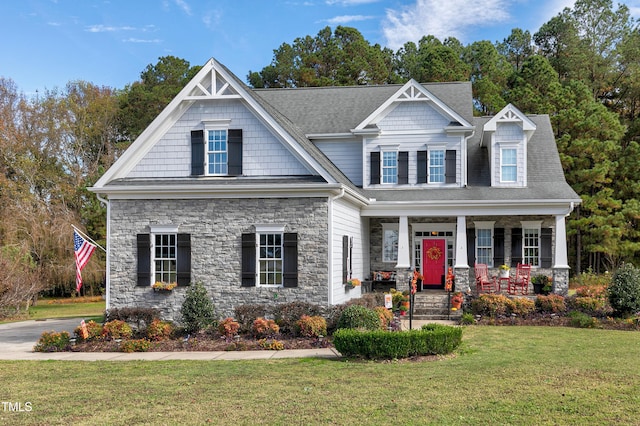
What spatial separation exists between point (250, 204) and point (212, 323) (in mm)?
3415

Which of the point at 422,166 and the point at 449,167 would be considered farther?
the point at 422,166

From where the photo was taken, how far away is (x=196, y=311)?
16.4m

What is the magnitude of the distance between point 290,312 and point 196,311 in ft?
8.01

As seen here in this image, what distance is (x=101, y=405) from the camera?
9.30 meters

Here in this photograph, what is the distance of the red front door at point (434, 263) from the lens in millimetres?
→ 24391

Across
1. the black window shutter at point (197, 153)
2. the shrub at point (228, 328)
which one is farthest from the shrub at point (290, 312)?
the black window shutter at point (197, 153)

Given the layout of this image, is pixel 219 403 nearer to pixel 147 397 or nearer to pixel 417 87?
pixel 147 397

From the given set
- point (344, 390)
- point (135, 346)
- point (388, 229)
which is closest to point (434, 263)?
point (388, 229)

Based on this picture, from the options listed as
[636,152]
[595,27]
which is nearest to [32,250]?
[636,152]

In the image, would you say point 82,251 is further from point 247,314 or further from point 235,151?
point 247,314

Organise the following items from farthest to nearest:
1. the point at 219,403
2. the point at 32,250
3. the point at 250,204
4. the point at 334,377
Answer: the point at 32,250
the point at 250,204
the point at 334,377
the point at 219,403

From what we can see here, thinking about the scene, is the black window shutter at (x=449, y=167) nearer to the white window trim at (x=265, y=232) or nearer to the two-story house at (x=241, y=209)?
the two-story house at (x=241, y=209)

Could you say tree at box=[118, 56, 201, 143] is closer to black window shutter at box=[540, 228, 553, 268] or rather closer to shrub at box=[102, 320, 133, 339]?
black window shutter at box=[540, 228, 553, 268]

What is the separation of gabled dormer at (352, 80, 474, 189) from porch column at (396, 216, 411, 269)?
1.80 m
